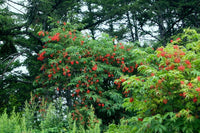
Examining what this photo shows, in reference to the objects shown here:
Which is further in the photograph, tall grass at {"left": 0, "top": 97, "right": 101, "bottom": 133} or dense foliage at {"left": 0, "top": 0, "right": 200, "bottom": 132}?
tall grass at {"left": 0, "top": 97, "right": 101, "bottom": 133}

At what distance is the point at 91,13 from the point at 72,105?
886 centimetres

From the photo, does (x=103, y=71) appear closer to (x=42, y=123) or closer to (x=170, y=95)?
(x=42, y=123)

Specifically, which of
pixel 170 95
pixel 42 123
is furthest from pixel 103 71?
pixel 170 95

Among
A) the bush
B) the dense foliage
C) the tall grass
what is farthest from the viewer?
the tall grass

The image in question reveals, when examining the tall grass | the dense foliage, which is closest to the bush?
the dense foliage

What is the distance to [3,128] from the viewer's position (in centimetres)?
527

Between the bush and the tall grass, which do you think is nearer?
the bush

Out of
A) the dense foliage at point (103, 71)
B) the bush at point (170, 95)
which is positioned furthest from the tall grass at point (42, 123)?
the bush at point (170, 95)

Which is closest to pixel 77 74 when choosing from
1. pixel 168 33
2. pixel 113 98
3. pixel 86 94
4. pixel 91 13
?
pixel 86 94

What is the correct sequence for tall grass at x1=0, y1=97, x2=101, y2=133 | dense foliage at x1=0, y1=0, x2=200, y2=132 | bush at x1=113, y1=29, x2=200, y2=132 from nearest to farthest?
bush at x1=113, y1=29, x2=200, y2=132, dense foliage at x1=0, y1=0, x2=200, y2=132, tall grass at x1=0, y1=97, x2=101, y2=133

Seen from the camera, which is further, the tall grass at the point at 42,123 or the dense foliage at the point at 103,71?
the tall grass at the point at 42,123

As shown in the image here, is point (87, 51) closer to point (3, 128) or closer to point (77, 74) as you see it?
point (77, 74)

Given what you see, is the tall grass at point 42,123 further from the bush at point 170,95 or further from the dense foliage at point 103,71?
the bush at point 170,95

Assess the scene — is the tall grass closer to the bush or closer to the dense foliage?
the dense foliage
